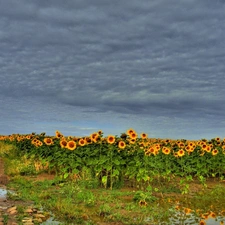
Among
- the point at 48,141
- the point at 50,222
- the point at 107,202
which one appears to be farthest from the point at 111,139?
the point at 50,222

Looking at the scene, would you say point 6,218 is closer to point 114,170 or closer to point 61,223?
point 61,223

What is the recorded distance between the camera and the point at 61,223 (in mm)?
7641

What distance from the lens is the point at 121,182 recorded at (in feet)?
41.7

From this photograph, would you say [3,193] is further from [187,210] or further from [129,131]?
[187,210]

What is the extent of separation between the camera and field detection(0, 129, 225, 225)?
29.0 feet

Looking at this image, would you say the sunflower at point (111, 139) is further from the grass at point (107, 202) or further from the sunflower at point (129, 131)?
the grass at point (107, 202)

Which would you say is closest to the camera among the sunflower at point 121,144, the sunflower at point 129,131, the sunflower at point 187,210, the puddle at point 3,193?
the sunflower at point 187,210

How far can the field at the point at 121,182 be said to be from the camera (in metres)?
Result: 8.83

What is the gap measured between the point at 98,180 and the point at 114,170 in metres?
0.98

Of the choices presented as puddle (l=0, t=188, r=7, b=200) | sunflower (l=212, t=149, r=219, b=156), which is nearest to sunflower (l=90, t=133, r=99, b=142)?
puddle (l=0, t=188, r=7, b=200)

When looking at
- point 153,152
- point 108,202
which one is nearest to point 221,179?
point 153,152

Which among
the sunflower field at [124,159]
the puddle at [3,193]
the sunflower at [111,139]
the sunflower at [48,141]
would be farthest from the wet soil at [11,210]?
the sunflower at [48,141]

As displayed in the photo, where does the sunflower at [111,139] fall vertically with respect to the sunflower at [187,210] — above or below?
above

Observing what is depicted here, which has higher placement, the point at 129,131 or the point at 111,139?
the point at 129,131
